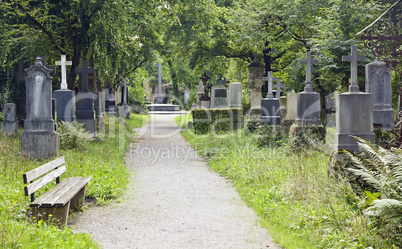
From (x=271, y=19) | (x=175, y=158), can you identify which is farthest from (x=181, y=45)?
(x=175, y=158)

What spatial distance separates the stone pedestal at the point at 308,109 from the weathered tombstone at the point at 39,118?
7230 millimetres

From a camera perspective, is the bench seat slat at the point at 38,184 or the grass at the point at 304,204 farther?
the bench seat slat at the point at 38,184

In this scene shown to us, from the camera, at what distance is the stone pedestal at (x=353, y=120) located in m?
7.66

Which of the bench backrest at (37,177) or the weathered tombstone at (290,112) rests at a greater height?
the weathered tombstone at (290,112)

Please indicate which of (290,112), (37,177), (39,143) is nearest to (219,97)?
(290,112)

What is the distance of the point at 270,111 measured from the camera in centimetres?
1533

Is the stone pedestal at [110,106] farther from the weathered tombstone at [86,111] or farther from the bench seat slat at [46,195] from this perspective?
the bench seat slat at [46,195]

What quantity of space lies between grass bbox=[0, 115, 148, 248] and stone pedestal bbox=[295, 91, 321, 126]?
5625 mm

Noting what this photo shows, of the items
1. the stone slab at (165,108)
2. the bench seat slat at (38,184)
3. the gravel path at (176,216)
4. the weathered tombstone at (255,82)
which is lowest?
the gravel path at (176,216)

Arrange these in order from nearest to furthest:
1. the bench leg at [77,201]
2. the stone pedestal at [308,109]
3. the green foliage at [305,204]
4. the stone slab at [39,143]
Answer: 1. the green foliage at [305,204]
2. the bench leg at [77,201]
3. the stone slab at [39,143]
4. the stone pedestal at [308,109]

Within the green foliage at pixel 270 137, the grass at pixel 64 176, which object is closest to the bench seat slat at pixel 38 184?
the grass at pixel 64 176

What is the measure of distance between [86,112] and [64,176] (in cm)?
791

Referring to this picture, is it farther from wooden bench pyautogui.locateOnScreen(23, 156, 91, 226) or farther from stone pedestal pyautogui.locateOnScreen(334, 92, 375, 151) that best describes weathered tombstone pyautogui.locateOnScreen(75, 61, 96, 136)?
stone pedestal pyautogui.locateOnScreen(334, 92, 375, 151)

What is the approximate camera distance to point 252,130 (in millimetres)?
17391
